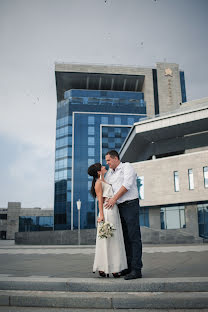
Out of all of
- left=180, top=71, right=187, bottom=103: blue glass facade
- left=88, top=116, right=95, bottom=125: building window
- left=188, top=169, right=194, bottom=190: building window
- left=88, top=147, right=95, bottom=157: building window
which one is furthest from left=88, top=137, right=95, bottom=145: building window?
left=188, top=169, right=194, bottom=190: building window

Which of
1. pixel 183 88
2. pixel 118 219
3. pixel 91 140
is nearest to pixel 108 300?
pixel 118 219

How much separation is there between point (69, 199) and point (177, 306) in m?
62.7

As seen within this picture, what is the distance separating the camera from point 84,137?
68.6 m

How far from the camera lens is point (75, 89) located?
239ft

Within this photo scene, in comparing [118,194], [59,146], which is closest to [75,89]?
[59,146]

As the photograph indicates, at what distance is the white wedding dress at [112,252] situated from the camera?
4469 millimetres

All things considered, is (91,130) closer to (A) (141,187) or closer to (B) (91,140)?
(B) (91,140)

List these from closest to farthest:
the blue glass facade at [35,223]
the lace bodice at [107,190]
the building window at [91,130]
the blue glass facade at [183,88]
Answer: the lace bodice at [107,190] < the building window at [91,130] < the blue glass facade at [35,223] < the blue glass facade at [183,88]

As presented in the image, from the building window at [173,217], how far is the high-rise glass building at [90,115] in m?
30.8

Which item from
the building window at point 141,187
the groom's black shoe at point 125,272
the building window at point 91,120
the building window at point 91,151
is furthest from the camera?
the building window at point 91,120

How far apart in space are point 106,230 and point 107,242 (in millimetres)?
206

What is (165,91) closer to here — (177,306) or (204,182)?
(204,182)

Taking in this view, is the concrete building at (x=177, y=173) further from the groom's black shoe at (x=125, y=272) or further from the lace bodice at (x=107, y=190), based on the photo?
the lace bodice at (x=107, y=190)

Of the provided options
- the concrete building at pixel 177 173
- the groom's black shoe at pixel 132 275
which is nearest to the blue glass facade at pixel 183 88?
the concrete building at pixel 177 173
